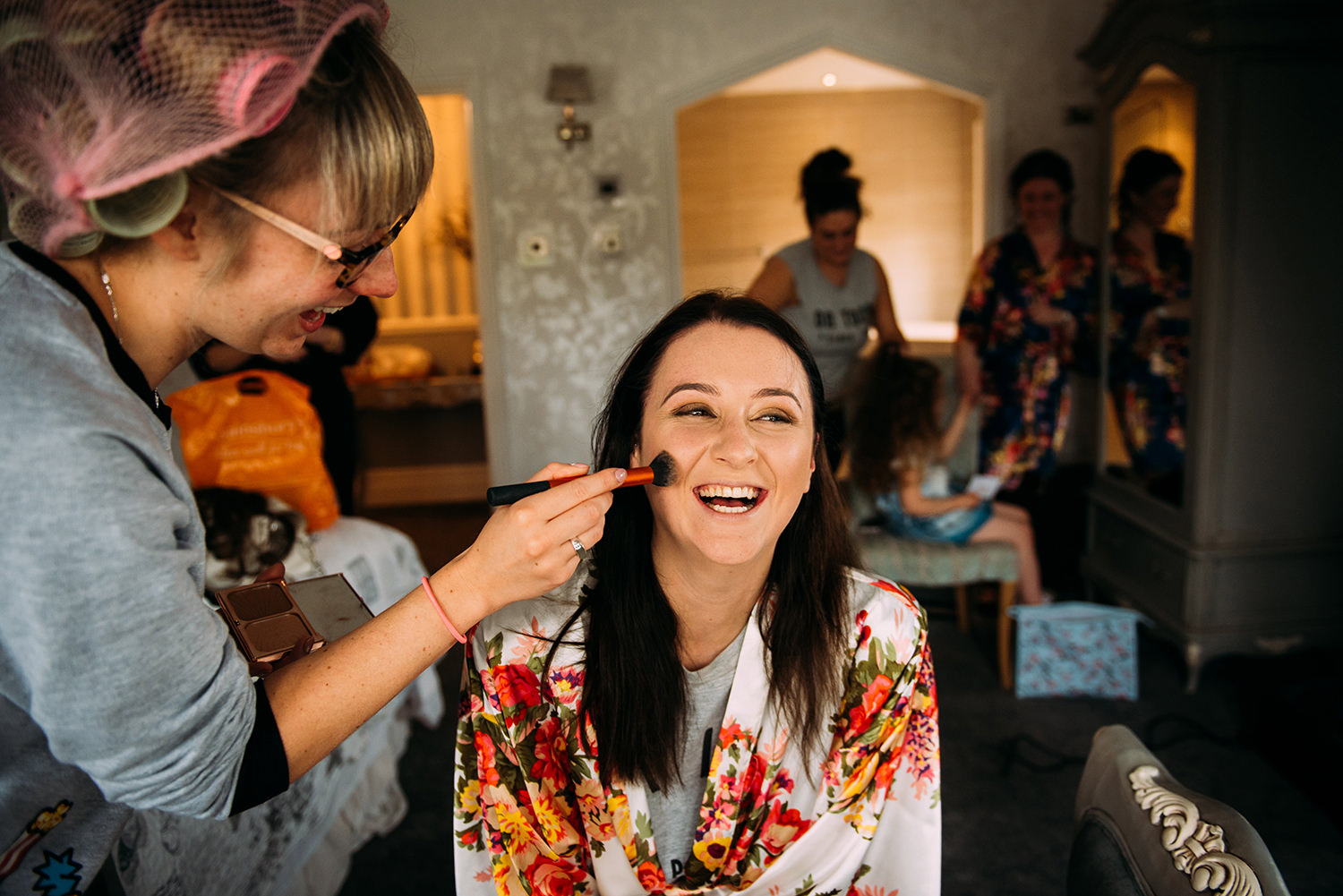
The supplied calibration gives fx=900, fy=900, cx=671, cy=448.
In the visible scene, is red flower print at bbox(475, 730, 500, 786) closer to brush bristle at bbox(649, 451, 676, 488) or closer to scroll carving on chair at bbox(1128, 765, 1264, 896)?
brush bristle at bbox(649, 451, 676, 488)

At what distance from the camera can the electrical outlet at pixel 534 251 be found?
162 inches

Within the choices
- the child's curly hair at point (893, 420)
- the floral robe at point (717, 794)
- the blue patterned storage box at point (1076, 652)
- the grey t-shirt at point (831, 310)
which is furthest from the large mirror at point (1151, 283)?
the floral robe at point (717, 794)

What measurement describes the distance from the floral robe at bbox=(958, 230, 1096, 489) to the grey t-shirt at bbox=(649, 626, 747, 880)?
7.82ft

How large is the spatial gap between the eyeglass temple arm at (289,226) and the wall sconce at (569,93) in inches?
132

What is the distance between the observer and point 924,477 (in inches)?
117

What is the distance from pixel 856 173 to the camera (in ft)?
20.9

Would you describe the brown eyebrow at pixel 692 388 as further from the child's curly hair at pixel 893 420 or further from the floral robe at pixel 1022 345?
the floral robe at pixel 1022 345

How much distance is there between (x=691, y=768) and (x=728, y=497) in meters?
0.40

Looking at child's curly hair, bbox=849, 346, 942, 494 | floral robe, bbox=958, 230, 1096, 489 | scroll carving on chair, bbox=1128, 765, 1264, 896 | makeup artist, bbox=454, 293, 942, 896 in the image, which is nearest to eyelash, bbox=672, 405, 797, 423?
makeup artist, bbox=454, 293, 942, 896

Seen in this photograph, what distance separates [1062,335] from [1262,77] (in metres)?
1.05

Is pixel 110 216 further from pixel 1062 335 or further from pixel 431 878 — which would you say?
pixel 1062 335

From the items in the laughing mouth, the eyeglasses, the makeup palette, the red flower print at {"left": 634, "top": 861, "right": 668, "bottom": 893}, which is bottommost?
the red flower print at {"left": 634, "top": 861, "right": 668, "bottom": 893}

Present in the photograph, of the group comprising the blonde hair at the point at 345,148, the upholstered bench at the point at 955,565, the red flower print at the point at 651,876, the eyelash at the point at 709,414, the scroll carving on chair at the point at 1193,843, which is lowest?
the upholstered bench at the point at 955,565

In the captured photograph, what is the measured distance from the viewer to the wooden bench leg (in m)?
2.92
